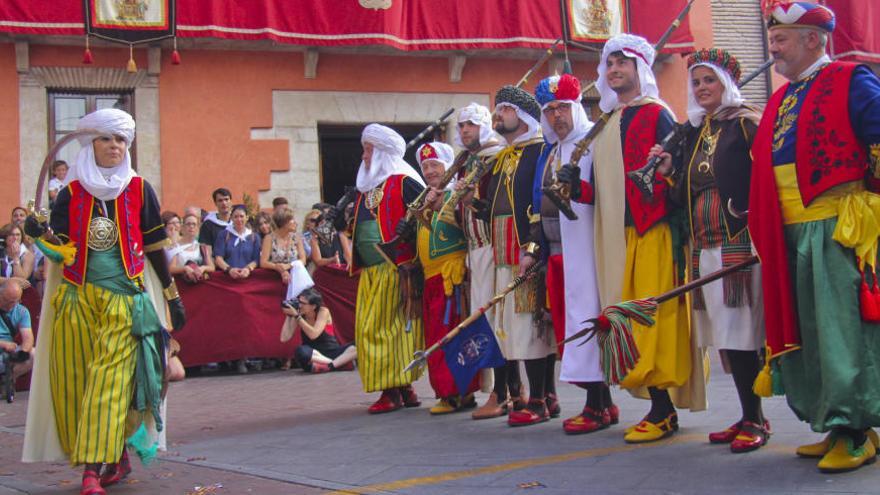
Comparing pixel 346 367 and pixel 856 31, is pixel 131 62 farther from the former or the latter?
pixel 856 31

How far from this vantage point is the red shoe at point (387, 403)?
8023 mm

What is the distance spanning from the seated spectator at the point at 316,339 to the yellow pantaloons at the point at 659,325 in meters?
6.14

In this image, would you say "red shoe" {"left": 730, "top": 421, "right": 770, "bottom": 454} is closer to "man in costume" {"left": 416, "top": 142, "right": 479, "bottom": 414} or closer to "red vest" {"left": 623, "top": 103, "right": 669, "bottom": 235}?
"red vest" {"left": 623, "top": 103, "right": 669, "bottom": 235}

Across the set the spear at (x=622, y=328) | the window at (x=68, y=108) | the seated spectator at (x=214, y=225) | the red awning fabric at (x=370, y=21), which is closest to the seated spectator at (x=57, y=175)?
the window at (x=68, y=108)

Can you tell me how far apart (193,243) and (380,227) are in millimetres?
4897

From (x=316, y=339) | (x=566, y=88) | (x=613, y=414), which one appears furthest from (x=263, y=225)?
(x=613, y=414)

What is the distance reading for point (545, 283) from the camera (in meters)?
6.73

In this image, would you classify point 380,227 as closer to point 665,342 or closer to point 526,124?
point 526,124

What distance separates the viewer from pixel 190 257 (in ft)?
39.8

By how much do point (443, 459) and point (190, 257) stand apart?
22.6 ft

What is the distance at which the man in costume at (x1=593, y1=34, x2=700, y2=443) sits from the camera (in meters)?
5.76

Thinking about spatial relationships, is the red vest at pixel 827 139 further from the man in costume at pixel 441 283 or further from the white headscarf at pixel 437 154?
the white headscarf at pixel 437 154

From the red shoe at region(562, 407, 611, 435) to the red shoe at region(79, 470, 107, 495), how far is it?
254 cm

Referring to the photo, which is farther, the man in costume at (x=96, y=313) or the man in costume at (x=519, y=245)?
the man in costume at (x=519, y=245)
